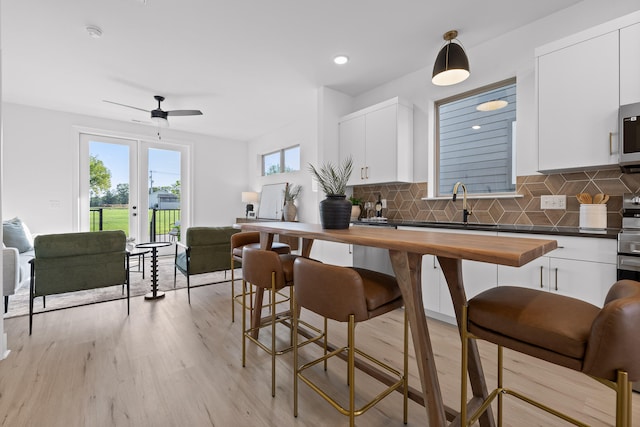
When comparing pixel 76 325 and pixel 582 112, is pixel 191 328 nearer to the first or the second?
pixel 76 325

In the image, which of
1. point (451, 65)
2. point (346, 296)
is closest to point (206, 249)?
point (346, 296)

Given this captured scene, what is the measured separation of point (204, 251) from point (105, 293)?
1.47 meters

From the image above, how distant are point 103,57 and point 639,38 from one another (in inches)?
187

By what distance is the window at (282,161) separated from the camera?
18.5 feet

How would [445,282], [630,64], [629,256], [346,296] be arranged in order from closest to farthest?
[346,296], [629,256], [630,64], [445,282]

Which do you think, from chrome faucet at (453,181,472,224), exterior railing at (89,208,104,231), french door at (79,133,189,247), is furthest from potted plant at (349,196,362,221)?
exterior railing at (89,208,104,231)

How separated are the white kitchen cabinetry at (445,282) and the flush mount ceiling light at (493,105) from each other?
1442 mm

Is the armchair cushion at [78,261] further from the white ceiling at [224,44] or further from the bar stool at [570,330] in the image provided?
the bar stool at [570,330]

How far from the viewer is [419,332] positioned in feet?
3.99

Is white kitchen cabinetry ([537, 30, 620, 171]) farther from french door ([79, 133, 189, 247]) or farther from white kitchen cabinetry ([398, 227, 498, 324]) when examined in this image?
french door ([79, 133, 189, 247])

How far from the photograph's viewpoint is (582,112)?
6.89 ft

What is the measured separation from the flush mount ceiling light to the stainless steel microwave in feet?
3.38

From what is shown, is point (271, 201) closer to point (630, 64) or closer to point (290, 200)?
point (290, 200)

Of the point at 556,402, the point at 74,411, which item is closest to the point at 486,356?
the point at 556,402
